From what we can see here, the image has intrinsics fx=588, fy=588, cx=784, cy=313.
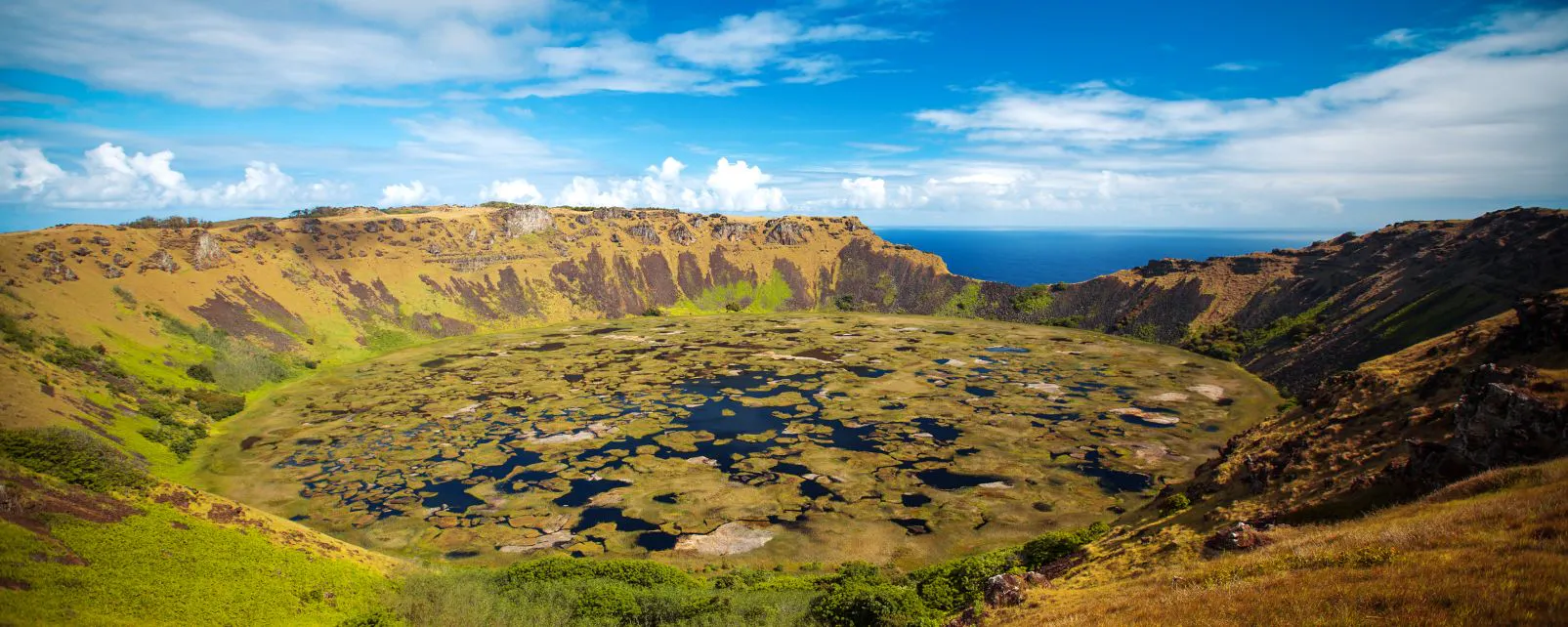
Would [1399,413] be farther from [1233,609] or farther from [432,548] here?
[432,548]

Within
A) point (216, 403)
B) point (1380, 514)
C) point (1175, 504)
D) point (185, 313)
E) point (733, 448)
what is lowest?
point (733, 448)

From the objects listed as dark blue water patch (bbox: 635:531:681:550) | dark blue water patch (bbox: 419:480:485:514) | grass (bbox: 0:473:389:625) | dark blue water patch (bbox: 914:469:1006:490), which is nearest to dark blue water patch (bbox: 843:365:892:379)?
dark blue water patch (bbox: 914:469:1006:490)

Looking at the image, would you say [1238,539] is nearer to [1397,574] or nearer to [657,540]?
[1397,574]

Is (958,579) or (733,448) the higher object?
(958,579)

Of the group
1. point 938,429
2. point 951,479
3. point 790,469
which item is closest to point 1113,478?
point 951,479

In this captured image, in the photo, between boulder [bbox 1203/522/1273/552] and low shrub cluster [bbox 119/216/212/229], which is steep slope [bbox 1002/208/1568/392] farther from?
low shrub cluster [bbox 119/216/212/229]

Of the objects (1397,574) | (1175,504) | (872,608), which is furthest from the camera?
(1175,504)
